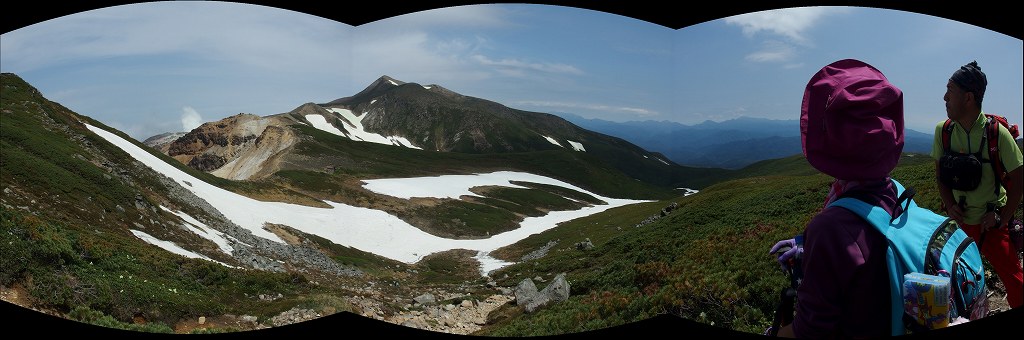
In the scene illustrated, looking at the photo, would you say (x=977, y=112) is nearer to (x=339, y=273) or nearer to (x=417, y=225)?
(x=339, y=273)

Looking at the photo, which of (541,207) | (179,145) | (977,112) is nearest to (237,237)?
(977,112)

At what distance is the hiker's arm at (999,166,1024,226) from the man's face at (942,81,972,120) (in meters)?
0.86

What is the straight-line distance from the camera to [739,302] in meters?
7.99

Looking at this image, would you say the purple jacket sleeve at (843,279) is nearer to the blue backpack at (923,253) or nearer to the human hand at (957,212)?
the blue backpack at (923,253)

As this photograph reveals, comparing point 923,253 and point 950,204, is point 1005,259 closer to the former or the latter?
point 950,204

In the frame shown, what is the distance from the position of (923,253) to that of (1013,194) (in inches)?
173

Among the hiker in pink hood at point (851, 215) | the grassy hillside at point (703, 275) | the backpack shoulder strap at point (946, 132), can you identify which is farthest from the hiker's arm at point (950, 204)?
the hiker in pink hood at point (851, 215)

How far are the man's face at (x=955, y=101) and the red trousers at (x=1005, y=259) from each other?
133 cm

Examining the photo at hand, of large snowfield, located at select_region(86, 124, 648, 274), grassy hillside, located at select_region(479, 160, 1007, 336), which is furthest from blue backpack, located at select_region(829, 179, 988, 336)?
large snowfield, located at select_region(86, 124, 648, 274)

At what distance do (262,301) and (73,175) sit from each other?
42.8ft

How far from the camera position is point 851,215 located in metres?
2.55

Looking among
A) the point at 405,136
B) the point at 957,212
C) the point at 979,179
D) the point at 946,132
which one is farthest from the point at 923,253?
the point at 405,136

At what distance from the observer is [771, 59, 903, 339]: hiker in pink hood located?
2523mm

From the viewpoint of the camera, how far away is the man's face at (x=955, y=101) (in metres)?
5.39
